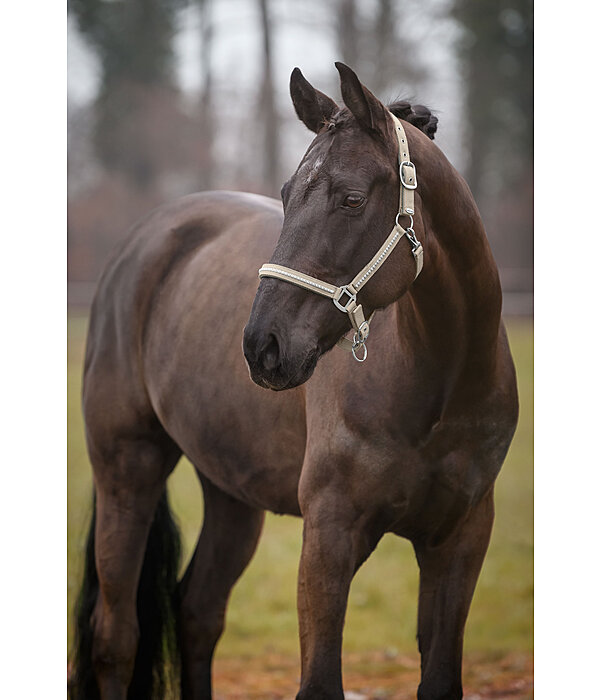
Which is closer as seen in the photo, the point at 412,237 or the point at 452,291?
the point at 412,237

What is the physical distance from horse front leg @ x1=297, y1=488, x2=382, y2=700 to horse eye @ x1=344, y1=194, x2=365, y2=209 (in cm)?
60

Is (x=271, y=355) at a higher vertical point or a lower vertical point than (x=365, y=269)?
lower

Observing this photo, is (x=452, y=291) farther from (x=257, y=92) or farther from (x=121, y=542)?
(x=257, y=92)

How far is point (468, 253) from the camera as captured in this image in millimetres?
1757

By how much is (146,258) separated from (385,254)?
1140 mm

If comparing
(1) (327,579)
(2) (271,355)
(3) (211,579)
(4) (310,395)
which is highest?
(2) (271,355)

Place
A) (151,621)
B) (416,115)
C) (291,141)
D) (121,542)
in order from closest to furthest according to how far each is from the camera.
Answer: (416,115), (121,542), (151,621), (291,141)

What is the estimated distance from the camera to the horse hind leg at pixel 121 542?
8.21 feet

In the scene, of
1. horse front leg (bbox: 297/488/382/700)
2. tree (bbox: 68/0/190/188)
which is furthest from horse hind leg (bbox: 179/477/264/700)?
tree (bbox: 68/0/190/188)

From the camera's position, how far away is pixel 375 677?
3.26 metres

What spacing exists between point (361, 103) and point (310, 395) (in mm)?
657

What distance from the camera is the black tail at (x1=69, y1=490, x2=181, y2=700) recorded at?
2.62 meters

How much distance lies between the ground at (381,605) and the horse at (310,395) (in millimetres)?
654

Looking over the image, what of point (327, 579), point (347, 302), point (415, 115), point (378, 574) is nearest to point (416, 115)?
point (415, 115)
